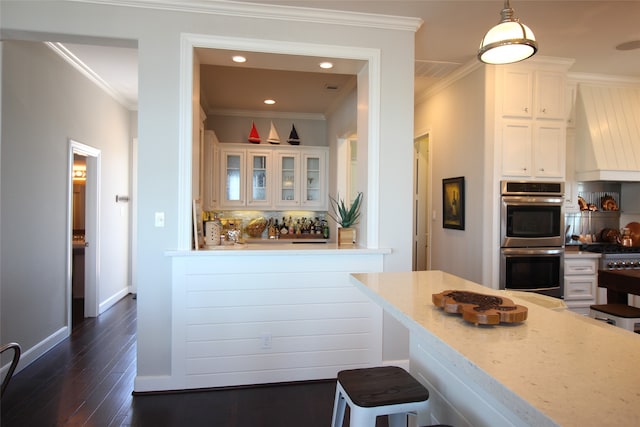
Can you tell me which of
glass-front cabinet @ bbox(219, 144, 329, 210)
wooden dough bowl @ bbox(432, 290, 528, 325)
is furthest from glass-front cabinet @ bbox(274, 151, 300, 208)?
wooden dough bowl @ bbox(432, 290, 528, 325)

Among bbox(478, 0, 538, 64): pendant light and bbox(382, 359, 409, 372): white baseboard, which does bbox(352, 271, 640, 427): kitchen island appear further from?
bbox(382, 359, 409, 372): white baseboard

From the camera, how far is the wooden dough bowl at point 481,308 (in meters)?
1.13

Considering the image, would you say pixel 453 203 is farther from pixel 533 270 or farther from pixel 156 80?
pixel 156 80

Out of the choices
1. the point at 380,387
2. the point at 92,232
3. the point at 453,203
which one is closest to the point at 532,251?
the point at 453,203

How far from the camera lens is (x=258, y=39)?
2.80m

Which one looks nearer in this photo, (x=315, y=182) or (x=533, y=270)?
(x=533, y=270)

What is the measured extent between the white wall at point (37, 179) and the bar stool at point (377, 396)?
2876mm

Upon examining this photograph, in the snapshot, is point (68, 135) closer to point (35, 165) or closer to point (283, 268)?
point (35, 165)

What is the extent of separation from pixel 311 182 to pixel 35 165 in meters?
3.62

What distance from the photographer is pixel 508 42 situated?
1.82m

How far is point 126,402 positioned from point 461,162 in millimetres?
3836

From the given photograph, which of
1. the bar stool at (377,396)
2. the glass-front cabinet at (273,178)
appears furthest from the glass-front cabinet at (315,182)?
the bar stool at (377,396)

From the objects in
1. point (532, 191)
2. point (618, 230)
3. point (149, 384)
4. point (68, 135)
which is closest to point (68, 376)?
point (149, 384)

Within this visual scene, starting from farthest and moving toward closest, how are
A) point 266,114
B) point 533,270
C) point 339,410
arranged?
point 266,114, point 533,270, point 339,410
